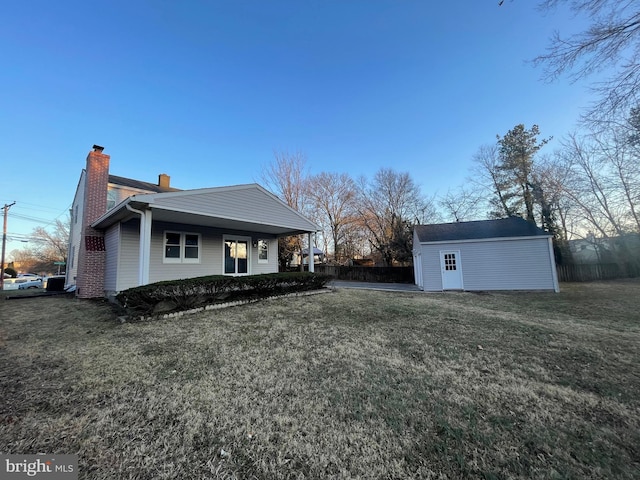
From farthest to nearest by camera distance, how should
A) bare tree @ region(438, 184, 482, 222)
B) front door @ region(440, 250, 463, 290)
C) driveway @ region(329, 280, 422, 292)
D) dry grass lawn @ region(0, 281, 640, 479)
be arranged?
bare tree @ region(438, 184, 482, 222) < driveway @ region(329, 280, 422, 292) < front door @ region(440, 250, 463, 290) < dry grass lawn @ region(0, 281, 640, 479)

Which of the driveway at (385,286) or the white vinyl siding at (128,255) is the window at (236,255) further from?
the driveway at (385,286)

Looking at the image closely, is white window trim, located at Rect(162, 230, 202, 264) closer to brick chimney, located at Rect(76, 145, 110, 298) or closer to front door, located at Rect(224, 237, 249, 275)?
front door, located at Rect(224, 237, 249, 275)

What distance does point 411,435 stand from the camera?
2148 mm

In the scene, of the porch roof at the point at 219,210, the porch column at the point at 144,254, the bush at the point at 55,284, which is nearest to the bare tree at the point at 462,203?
the porch roof at the point at 219,210

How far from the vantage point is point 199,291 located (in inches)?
260

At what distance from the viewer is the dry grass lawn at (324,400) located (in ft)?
6.14

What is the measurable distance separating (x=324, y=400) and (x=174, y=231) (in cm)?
914

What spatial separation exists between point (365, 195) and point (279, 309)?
1967 cm

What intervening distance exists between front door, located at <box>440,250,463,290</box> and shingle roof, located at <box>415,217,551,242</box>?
2.70ft

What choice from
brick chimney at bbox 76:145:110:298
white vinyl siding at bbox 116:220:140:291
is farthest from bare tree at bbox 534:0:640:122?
brick chimney at bbox 76:145:110:298

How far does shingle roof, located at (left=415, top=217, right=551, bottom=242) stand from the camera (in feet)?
42.6

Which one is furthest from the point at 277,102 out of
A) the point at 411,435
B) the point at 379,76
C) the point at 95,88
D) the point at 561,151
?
the point at 561,151

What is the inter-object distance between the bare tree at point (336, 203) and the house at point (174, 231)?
44.7 ft

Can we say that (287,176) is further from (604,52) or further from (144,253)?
(604,52)
